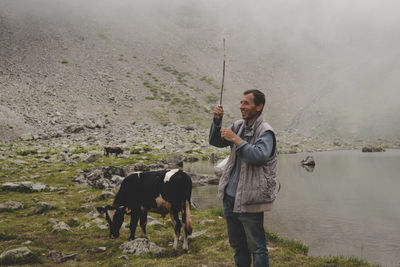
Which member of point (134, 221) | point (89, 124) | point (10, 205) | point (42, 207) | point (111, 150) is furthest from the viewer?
point (89, 124)

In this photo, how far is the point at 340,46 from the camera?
441ft

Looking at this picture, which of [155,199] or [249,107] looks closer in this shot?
[249,107]

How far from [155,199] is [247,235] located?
462cm

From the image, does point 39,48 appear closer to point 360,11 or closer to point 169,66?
point 169,66

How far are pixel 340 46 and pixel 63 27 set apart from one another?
11323 centimetres

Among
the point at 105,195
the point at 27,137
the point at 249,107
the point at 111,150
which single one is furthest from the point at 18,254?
the point at 27,137

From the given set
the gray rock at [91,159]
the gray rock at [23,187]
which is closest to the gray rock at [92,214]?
the gray rock at [23,187]

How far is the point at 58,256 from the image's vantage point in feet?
26.9

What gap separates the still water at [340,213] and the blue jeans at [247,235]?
523 cm

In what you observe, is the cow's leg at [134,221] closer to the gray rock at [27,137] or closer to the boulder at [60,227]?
the boulder at [60,227]

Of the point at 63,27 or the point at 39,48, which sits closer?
the point at 39,48


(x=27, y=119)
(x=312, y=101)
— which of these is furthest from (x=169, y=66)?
(x=27, y=119)

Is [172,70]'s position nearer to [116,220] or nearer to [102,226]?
[102,226]

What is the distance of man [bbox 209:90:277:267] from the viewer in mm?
4586
